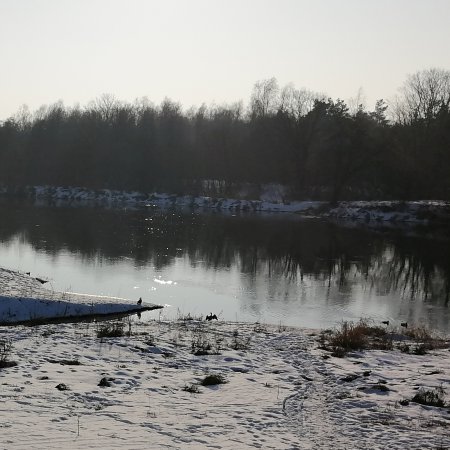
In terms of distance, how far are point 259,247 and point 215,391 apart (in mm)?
29809

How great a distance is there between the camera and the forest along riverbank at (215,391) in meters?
6.90

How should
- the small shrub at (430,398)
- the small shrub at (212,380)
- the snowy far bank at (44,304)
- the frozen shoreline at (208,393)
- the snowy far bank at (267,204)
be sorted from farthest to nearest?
the snowy far bank at (267,204) < the snowy far bank at (44,304) < the small shrub at (212,380) < the small shrub at (430,398) < the frozen shoreline at (208,393)

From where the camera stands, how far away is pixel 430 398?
8.70 metres

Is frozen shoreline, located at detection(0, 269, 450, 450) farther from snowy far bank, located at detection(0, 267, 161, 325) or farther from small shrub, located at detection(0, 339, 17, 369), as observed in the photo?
snowy far bank, located at detection(0, 267, 161, 325)

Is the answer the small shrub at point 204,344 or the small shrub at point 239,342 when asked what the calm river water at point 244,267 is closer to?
the small shrub at point 239,342

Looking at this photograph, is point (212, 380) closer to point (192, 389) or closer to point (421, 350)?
point (192, 389)

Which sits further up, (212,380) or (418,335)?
(212,380)

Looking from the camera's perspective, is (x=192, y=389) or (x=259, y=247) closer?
(x=192, y=389)

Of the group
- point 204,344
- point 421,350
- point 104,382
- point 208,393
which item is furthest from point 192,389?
point 421,350

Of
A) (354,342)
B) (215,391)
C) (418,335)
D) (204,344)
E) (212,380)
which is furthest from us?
(418,335)

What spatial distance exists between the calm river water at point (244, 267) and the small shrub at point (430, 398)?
8.66m

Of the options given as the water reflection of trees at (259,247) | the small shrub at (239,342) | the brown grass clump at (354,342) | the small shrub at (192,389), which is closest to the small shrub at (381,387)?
the brown grass clump at (354,342)

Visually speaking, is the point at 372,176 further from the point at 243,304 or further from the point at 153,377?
the point at 153,377

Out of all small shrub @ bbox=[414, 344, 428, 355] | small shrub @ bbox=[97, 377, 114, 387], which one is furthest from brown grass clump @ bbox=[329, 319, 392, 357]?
small shrub @ bbox=[97, 377, 114, 387]
